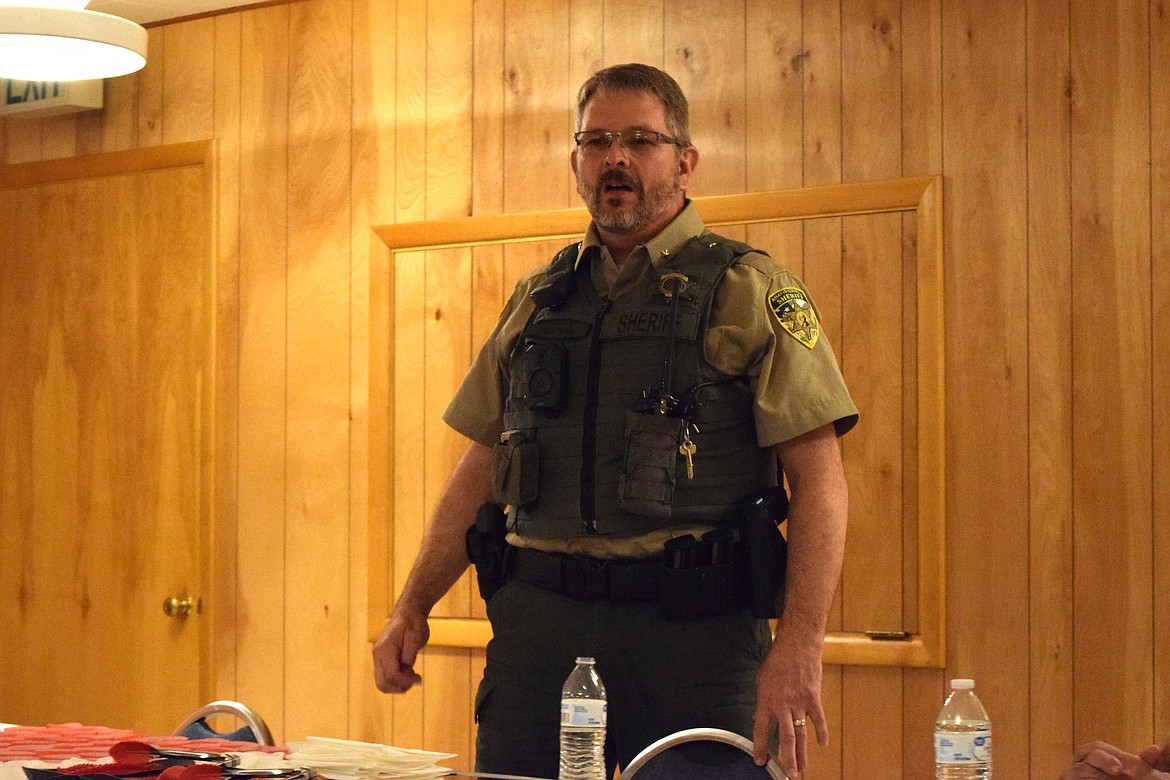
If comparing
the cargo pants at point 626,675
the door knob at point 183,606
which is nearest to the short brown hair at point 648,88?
the cargo pants at point 626,675

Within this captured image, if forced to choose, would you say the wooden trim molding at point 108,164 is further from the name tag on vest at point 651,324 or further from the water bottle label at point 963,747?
the water bottle label at point 963,747

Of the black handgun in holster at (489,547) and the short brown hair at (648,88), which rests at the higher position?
the short brown hair at (648,88)

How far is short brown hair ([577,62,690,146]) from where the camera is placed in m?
2.49

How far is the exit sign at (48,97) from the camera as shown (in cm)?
436

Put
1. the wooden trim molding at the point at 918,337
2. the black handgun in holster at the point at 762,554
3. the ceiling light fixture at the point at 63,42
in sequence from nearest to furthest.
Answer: the black handgun in holster at the point at 762,554 → the ceiling light fixture at the point at 63,42 → the wooden trim molding at the point at 918,337

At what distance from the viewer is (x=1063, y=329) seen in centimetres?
311

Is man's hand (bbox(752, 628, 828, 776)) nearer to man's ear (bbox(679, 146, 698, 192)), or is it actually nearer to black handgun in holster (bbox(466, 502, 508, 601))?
black handgun in holster (bbox(466, 502, 508, 601))

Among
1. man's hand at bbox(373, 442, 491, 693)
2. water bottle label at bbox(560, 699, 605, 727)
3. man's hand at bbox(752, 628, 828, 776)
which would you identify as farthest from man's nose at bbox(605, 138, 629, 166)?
water bottle label at bbox(560, 699, 605, 727)

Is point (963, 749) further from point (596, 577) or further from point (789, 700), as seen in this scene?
point (596, 577)

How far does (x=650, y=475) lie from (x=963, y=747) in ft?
2.40

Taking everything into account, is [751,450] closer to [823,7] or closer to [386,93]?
[823,7]

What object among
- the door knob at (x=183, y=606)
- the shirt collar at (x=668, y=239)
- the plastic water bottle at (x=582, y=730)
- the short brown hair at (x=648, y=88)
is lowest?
the door knob at (x=183, y=606)

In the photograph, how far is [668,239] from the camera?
98.5 inches

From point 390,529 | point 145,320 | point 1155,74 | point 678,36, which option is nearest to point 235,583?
point 390,529
